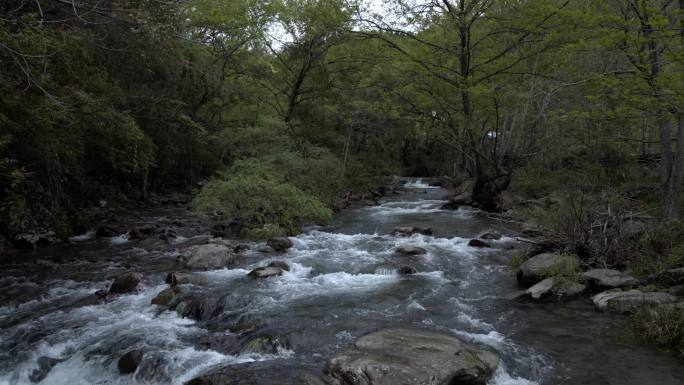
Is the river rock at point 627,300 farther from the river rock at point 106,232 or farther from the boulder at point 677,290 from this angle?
the river rock at point 106,232

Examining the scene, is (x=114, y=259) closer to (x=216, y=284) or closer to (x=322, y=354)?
(x=216, y=284)

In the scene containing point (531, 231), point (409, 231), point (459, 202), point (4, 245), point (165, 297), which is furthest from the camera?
point (459, 202)

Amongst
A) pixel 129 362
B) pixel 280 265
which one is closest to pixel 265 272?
pixel 280 265

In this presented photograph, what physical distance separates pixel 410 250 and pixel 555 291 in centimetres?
421

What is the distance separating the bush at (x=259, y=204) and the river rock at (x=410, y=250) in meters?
3.73

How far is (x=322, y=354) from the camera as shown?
624 cm

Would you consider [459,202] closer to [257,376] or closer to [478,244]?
[478,244]

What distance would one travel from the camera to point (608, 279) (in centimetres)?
851

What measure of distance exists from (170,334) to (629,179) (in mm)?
18119

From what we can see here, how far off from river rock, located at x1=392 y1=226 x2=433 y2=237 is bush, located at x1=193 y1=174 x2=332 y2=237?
2374mm

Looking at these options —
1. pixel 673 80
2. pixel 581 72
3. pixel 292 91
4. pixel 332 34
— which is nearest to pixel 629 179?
pixel 581 72

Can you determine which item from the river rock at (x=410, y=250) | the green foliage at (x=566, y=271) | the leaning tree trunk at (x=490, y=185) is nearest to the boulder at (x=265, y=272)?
the river rock at (x=410, y=250)

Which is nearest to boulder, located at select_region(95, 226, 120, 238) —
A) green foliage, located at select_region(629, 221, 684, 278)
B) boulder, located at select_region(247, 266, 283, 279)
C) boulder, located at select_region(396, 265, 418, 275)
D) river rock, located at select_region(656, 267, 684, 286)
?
boulder, located at select_region(247, 266, 283, 279)

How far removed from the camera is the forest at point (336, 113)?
866cm
